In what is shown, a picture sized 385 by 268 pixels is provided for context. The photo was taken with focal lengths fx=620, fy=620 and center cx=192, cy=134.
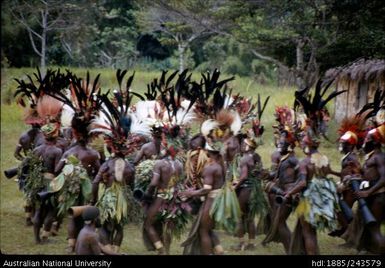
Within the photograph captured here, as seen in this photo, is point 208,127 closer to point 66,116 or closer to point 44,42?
point 66,116

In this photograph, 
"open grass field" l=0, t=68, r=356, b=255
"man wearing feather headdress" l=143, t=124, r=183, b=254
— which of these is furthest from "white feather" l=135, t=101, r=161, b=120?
"open grass field" l=0, t=68, r=356, b=255

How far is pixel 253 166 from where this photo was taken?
6582 mm

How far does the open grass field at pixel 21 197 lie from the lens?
6.57 metres

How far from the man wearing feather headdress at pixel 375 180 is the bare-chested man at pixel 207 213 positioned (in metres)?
1.46

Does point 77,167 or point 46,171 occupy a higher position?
point 77,167

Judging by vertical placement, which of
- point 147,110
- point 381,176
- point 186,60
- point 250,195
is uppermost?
point 186,60

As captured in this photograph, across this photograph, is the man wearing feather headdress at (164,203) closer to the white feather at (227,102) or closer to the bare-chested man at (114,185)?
the bare-chested man at (114,185)

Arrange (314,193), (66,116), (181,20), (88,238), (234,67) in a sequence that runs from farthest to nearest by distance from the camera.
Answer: (234,67) < (181,20) < (66,116) < (314,193) < (88,238)

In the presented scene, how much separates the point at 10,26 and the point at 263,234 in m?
3.70

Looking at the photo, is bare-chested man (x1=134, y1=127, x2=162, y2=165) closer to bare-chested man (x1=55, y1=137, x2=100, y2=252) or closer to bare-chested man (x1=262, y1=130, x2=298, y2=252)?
bare-chested man (x1=55, y1=137, x2=100, y2=252)

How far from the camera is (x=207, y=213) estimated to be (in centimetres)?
593

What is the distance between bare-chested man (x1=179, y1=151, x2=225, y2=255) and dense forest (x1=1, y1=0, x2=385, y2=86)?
2.55 m

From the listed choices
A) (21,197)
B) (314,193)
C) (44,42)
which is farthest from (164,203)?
(21,197)

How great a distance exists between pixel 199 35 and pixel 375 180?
3.77m
